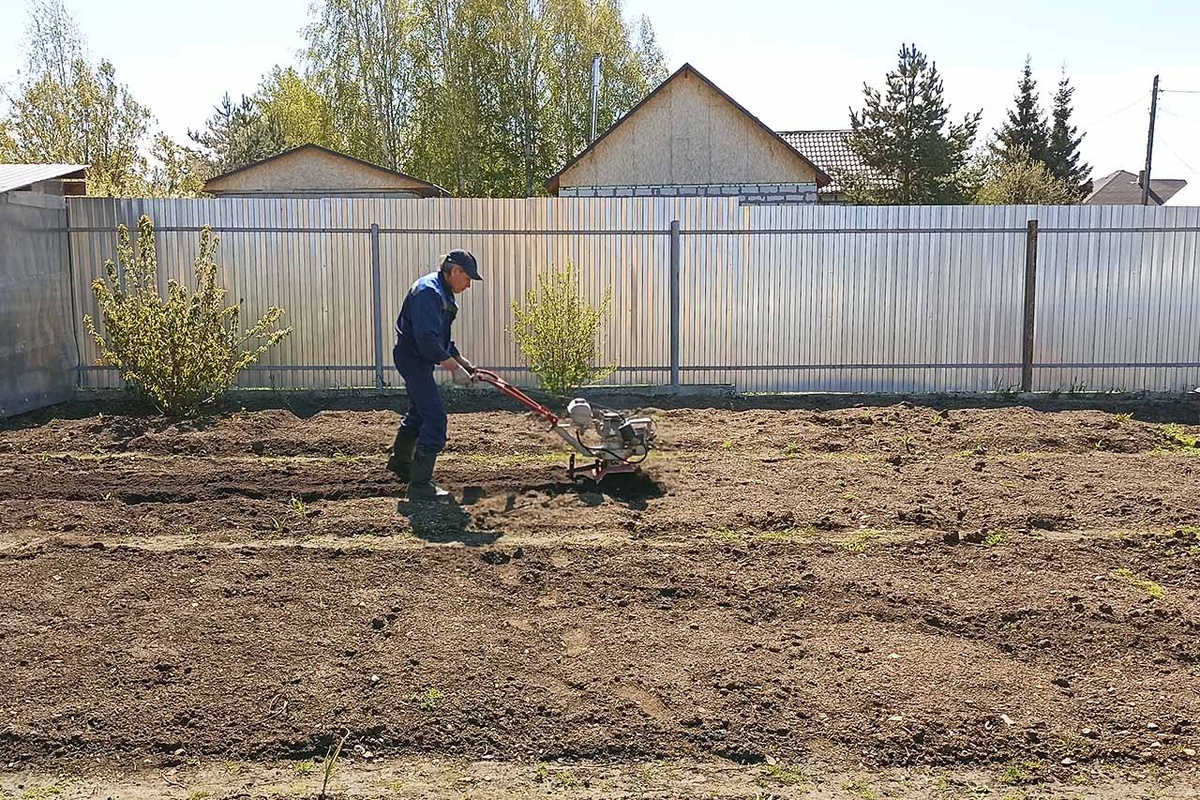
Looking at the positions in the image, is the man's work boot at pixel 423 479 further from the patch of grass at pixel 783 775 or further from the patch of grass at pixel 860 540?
the patch of grass at pixel 783 775

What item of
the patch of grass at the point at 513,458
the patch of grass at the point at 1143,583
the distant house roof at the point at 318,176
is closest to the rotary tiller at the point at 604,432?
the patch of grass at the point at 513,458

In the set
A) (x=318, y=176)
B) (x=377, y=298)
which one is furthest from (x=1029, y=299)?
(x=318, y=176)

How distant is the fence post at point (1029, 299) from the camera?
1203 centimetres

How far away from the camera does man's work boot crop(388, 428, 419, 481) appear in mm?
7902

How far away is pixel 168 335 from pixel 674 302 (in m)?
5.51

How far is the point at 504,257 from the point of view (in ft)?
40.2

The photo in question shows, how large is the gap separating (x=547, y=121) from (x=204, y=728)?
108 ft

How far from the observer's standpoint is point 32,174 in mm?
11469

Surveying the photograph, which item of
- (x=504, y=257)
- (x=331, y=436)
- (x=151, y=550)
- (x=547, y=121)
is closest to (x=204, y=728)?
(x=151, y=550)

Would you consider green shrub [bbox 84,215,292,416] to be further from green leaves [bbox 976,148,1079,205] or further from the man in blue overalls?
green leaves [bbox 976,148,1079,205]

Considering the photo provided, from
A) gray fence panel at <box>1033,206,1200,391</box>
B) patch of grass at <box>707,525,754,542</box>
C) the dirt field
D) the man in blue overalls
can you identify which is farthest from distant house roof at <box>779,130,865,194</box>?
patch of grass at <box>707,525,754,542</box>

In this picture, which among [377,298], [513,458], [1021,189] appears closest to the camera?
[513,458]

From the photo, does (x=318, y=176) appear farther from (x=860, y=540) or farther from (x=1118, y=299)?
→ (x=860, y=540)

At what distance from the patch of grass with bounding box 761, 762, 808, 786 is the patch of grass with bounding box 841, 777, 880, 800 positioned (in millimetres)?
150
